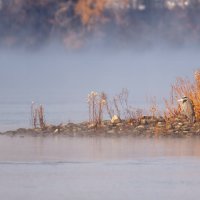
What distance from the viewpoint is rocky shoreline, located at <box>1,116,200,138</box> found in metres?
13.9

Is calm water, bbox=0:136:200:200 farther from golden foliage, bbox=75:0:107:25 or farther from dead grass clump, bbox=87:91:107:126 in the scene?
golden foliage, bbox=75:0:107:25

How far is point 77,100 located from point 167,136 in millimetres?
8474

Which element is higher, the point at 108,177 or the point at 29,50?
the point at 29,50

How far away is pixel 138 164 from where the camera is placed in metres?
10.9

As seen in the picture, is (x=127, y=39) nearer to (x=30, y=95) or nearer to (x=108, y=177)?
(x=30, y=95)

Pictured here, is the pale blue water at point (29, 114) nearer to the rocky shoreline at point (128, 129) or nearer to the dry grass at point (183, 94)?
the rocky shoreline at point (128, 129)

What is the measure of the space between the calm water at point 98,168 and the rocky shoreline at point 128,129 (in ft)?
1.55

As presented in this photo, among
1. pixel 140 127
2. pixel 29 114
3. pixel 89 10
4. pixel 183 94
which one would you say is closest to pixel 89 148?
pixel 140 127

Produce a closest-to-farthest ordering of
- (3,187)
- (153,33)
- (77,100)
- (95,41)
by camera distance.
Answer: (3,187) → (77,100) → (95,41) → (153,33)

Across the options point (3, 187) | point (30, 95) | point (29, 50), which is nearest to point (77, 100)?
point (30, 95)

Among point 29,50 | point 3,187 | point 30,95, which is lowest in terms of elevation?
point 3,187

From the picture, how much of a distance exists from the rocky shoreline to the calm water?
472 millimetres

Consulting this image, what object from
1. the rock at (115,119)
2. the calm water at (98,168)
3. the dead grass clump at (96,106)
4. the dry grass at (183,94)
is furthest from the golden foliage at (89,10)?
the calm water at (98,168)

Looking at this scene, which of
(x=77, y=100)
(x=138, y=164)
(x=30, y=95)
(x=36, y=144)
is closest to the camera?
(x=138, y=164)
